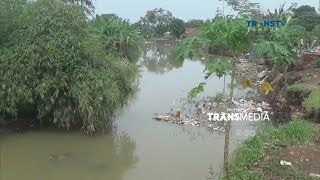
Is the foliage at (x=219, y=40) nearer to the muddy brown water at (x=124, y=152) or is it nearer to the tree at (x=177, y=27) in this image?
the muddy brown water at (x=124, y=152)

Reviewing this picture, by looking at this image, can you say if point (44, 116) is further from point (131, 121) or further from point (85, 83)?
point (131, 121)

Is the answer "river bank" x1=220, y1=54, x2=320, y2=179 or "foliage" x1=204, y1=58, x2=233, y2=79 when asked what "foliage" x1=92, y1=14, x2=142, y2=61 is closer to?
"river bank" x1=220, y1=54, x2=320, y2=179

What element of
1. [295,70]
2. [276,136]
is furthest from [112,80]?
[295,70]

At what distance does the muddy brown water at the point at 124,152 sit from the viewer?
29.6ft

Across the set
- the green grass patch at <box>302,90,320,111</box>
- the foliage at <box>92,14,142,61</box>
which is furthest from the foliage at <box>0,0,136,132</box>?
the foliage at <box>92,14,142,61</box>

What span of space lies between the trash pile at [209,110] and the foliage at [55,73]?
258cm

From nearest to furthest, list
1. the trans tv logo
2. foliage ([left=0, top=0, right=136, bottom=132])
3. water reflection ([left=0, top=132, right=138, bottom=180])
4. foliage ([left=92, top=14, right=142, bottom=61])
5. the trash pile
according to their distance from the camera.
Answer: the trans tv logo → water reflection ([left=0, top=132, right=138, bottom=180]) → foliage ([left=0, top=0, right=136, bottom=132]) → the trash pile → foliage ([left=92, top=14, right=142, bottom=61])

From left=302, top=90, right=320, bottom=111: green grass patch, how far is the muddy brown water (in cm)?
178

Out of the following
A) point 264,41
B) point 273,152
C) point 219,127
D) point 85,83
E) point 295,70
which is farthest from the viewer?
point 295,70

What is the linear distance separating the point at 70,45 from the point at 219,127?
492 centimetres

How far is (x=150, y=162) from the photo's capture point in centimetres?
979

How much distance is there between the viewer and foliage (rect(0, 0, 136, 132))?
10836 millimetres

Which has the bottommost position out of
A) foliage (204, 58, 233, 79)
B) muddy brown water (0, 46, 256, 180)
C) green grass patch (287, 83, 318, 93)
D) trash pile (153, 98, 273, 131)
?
muddy brown water (0, 46, 256, 180)

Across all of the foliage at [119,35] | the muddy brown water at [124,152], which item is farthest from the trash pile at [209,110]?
the foliage at [119,35]
